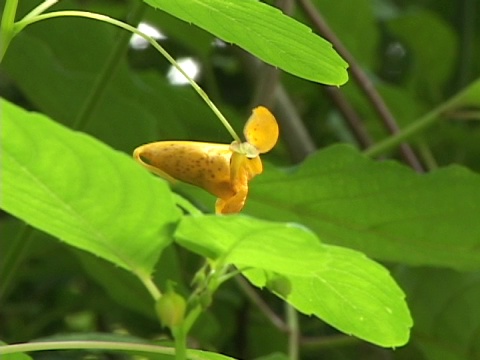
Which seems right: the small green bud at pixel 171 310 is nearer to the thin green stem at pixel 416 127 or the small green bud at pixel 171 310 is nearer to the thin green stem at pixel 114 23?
the thin green stem at pixel 114 23

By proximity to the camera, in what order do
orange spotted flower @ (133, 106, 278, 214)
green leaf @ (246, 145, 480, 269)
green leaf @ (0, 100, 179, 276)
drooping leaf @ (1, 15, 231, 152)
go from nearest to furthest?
green leaf @ (0, 100, 179, 276) < orange spotted flower @ (133, 106, 278, 214) < green leaf @ (246, 145, 480, 269) < drooping leaf @ (1, 15, 231, 152)

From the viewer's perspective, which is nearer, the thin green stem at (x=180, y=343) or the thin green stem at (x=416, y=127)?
the thin green stem at (x=180, y=343)

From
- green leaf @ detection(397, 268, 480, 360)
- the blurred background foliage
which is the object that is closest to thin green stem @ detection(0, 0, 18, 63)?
the blurred background foliage

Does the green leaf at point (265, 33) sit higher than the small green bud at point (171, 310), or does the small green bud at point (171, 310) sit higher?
the green leaf at point (265, 33)

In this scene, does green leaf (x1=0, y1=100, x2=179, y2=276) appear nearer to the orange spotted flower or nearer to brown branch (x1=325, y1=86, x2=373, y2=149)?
the orange spotted flower

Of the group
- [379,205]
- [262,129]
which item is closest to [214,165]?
[262,129]

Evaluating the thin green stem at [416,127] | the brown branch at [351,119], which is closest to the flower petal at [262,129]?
the thin green stem at [416,127]

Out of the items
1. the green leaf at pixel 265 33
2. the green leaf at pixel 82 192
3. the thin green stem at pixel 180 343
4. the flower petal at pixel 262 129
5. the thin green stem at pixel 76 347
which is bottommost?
the thin green stem at pixel 76 347
